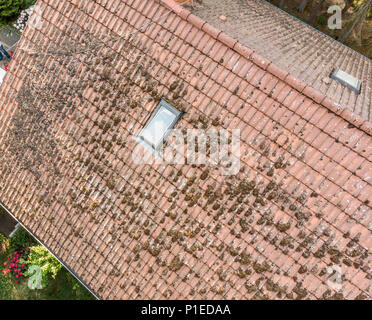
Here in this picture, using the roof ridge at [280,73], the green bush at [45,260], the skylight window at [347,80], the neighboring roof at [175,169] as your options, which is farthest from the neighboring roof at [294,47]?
the green bush at [45,260]

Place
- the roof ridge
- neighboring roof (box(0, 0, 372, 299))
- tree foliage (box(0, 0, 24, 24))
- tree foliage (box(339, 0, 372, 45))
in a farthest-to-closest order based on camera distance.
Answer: tree foliage (box(0, 0, 24, 24)) → tree foliage (box(339, 0, 372, 45)) → neighboring roof (box(0, 0, 372, 299)) → the roof ridge

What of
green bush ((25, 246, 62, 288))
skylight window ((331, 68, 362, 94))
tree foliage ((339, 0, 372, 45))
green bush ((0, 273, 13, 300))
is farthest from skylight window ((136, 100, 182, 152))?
tree foliage ((339, 0, 372, 45))

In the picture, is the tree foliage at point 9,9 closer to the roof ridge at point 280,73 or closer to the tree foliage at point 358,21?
the roof ridge at point 280,73

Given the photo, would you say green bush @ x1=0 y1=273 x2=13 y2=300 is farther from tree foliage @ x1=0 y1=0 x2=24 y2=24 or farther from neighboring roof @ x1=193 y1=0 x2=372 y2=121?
neighboring roof @ x1=193 y1=0 x2=372 y2=121
